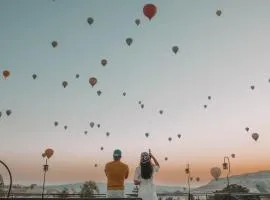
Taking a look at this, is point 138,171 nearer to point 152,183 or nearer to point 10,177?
point 152,183

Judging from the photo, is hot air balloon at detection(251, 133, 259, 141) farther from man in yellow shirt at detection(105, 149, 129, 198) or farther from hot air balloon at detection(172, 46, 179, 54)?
man in yellow shirt at detection(105, 149, 129, 198)

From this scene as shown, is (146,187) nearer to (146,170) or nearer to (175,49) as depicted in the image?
(146,170)

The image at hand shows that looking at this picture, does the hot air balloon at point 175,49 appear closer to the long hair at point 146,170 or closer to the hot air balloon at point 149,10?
the hot air balloon at point 149,10

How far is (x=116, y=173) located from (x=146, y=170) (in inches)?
33.0

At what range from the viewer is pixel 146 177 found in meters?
7.08

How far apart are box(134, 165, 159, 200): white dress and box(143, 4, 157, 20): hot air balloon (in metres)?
16.4

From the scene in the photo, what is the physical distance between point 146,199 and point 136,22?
2154 centimetres

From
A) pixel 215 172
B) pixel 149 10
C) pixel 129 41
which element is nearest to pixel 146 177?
pixel 149 10

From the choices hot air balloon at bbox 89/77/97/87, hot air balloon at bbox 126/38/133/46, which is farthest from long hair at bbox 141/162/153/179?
hot air balloon at bbox 89/77/97/87

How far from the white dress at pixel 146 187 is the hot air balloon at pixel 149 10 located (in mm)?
16394

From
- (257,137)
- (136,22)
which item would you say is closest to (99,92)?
(136,22)

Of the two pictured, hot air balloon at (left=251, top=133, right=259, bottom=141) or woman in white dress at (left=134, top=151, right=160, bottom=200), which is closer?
woman in white dress at (left=134, top=151, right=160, bottom=200)

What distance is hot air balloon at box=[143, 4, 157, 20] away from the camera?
22.2m

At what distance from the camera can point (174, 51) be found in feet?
91.8
